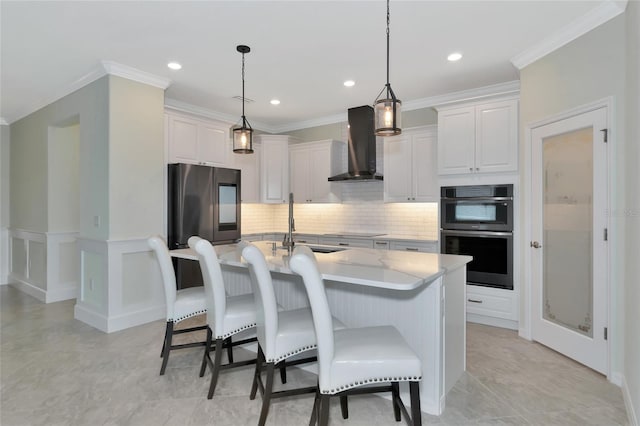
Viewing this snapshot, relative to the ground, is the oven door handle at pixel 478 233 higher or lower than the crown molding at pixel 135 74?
lower

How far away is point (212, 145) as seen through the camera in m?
5.10

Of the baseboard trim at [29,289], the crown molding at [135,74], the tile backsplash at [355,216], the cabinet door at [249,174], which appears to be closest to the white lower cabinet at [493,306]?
the tile backsplash at [355,216]

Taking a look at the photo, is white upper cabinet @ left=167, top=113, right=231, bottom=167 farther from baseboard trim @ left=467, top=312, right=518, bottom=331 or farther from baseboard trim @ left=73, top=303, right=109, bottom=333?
baseboard trim @ left=467, top=312, right=518, bottom=331

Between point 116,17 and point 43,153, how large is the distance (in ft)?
10.8

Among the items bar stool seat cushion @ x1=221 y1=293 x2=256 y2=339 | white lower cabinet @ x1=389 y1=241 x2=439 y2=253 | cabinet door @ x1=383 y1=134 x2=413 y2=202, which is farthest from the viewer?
cabinet door @ x1=383 y1=134 x2=413 y2=202

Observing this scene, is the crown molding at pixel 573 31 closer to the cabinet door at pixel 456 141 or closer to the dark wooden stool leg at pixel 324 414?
the cabinet door at pixel 456 141

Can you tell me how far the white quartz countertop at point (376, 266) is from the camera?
181 cm

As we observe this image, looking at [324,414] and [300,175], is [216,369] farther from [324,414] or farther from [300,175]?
[300,175]

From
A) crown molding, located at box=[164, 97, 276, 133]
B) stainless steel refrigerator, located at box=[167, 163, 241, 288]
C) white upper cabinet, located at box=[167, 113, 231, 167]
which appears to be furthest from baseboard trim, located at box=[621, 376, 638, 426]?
crown molding, located at box=[164, 97, 276, 133]

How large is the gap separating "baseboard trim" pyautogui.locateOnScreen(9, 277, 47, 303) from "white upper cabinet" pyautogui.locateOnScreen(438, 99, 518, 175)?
5.63 meters

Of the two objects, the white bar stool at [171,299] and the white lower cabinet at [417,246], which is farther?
the white lower cabinet at [417,246]

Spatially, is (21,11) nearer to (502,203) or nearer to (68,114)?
(68,114)

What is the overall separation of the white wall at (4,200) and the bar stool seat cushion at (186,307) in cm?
529

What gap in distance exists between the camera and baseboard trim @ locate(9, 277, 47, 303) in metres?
5.06
